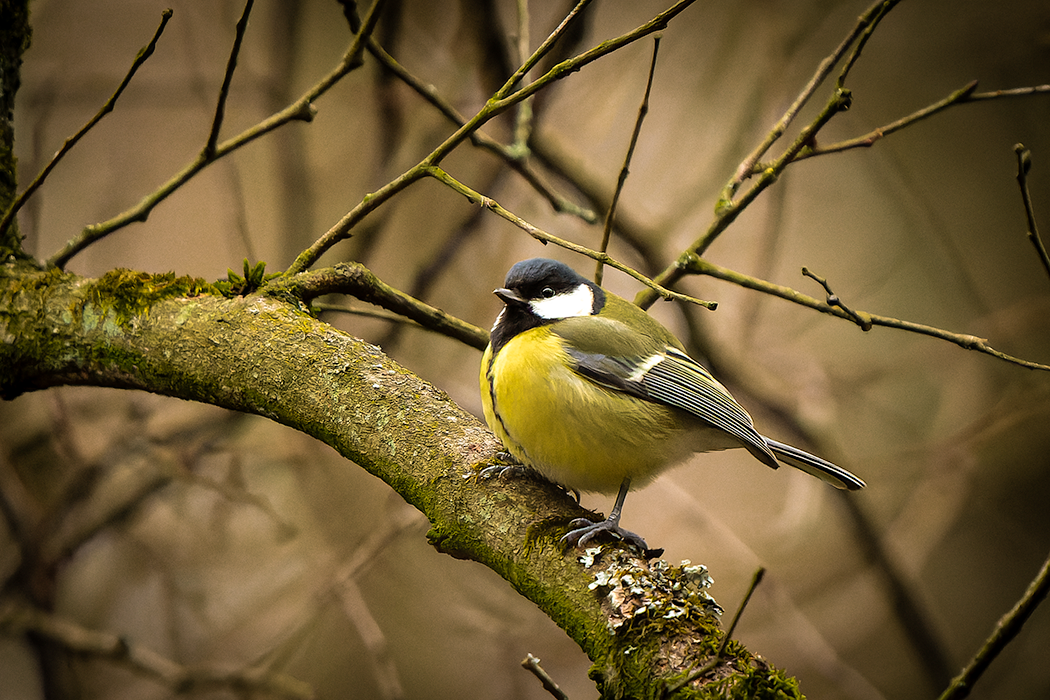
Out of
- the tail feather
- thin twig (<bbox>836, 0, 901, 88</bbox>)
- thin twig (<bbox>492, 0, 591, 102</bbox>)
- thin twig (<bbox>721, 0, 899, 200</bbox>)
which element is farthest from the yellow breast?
thin twig (<bbox>836, 0, 901, 88</bbox>)

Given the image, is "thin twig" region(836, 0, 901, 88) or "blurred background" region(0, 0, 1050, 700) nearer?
"thin twig" region(836, 0, 901, 88)

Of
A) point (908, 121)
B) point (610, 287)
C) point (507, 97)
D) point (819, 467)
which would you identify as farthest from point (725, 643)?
point (610, 287)

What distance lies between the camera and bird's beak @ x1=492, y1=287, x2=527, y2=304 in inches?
63.3

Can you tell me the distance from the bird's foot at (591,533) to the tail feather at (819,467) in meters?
0.51

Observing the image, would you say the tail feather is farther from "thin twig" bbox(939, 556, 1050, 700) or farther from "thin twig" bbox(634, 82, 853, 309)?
"thin twig" bbox(939, 556, 1050, 700)

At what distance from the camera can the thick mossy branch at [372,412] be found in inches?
37.7

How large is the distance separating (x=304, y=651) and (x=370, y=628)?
41 cm

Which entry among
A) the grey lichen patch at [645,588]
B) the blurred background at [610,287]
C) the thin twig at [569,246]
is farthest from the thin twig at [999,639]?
Result: the blurred background at [610,287]

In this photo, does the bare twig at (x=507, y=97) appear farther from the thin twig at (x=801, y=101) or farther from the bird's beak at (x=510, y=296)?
the thin twig at (x=801, y=101)

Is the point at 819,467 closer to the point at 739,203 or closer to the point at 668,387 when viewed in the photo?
the point at 668,387

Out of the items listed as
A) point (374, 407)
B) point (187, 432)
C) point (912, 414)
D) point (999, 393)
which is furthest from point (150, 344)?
point (999, 393)

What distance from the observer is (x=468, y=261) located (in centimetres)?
300

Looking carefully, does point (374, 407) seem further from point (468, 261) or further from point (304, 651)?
point (304, 651)

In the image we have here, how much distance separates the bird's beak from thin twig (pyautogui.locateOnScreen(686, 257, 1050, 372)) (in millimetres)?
418
